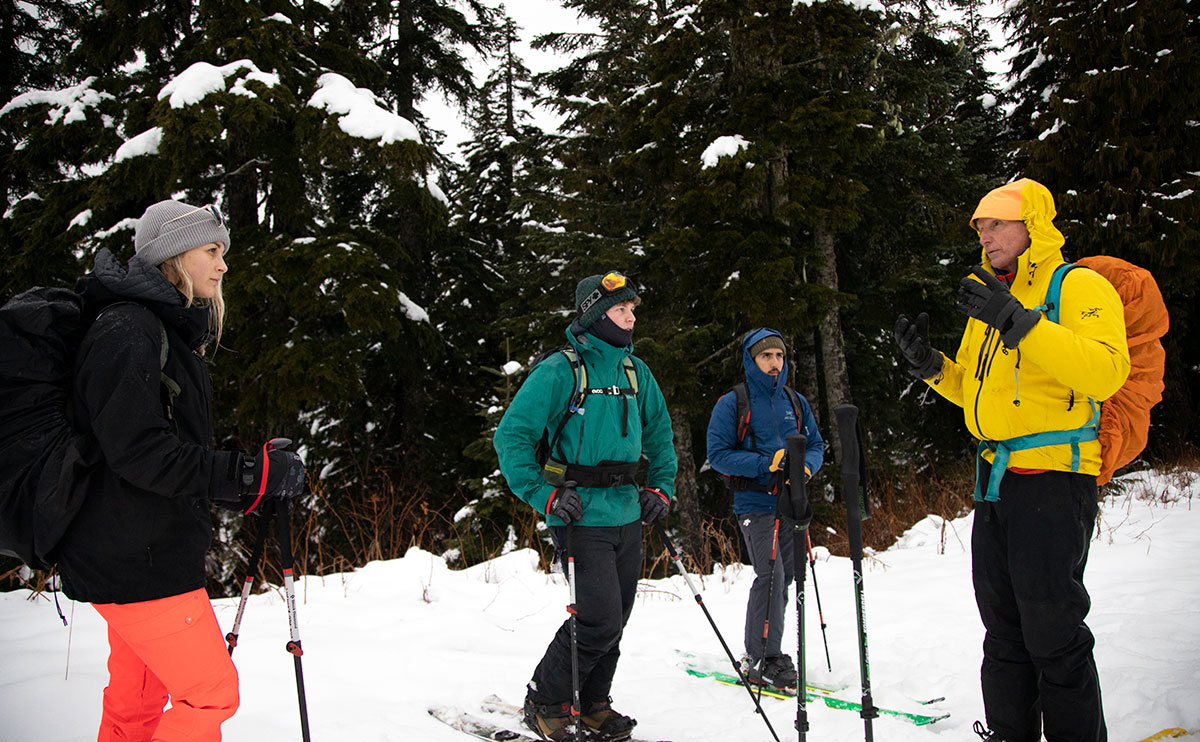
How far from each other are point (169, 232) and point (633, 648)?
13.4 feet

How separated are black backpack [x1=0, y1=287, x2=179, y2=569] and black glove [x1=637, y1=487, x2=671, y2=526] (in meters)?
2.39

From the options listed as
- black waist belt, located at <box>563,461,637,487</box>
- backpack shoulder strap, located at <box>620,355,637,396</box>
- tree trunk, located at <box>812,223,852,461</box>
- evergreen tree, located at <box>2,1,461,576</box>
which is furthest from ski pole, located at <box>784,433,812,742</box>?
tree trunk, located at <box>812,223,852,461</box>

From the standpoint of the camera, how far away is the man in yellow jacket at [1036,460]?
264 cm

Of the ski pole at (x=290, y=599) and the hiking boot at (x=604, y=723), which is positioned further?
the hiking boot at (x=604, y=723)

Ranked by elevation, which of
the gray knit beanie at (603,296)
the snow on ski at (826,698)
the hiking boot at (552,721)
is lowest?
the snow on ski at (826,698)

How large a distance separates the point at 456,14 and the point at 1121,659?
635 inches

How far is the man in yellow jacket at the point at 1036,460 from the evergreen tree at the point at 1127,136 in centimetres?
989

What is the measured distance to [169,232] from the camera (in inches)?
94.9

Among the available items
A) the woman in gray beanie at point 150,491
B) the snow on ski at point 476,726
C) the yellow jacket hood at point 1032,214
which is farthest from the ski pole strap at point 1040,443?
the woman in gray beanie at point 150,491

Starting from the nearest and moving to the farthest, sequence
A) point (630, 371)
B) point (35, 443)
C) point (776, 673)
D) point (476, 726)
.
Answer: point (35, 443) < point (476, 726) < point (630, 371) < point (776, 673)

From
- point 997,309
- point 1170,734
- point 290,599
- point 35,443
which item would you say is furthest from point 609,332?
point 1170,734

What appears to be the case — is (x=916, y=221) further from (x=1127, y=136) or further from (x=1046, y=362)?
(x=1046, y=362)

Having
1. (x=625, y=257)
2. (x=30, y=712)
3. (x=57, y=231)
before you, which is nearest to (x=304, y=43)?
(x=57, y=231)

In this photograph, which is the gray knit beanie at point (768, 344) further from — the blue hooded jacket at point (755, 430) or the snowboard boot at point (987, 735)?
the snowboard boot at point (987, 735)
